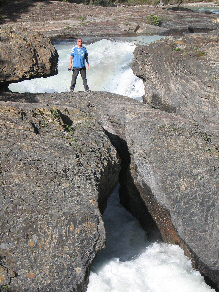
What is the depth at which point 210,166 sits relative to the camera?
5.03m

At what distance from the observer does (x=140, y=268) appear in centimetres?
454

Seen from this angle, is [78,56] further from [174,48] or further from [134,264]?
[134,264]

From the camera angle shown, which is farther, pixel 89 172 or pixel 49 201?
pixel 89 172

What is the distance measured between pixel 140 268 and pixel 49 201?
61.0 inches

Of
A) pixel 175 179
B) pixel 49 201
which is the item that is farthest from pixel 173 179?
pixel 49 201

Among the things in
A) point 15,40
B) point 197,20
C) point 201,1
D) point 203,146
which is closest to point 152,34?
point 197,20

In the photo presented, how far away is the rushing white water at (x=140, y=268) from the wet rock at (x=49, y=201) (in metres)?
0.46

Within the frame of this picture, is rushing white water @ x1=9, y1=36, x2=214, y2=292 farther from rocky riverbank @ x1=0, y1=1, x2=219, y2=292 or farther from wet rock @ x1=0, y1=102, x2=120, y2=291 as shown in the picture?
wet rock @ x1=0, y1=102, x2=120, y2=291

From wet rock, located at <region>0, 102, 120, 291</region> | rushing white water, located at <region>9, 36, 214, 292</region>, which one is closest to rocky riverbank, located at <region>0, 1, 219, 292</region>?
wet rock, located at <region>0, 102, 120, 291</region>

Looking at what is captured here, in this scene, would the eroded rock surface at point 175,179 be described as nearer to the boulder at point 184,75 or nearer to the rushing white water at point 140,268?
the rushing white water at point 140,268

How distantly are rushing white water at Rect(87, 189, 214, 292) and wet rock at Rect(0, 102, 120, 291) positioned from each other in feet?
1.52

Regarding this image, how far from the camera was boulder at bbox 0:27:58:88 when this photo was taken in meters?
7.71

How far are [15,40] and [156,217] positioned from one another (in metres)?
5.07

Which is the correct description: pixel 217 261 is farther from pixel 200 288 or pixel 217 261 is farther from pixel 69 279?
pixel 69 279
